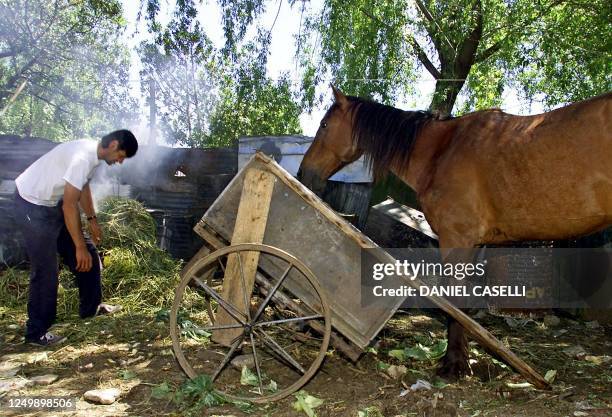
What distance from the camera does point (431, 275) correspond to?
13.7 feet

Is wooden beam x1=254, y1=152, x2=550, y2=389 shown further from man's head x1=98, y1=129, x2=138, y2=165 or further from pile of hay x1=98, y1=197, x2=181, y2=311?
pile of hay x1=98, y1=197, x2=181, y2=311

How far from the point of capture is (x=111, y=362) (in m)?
3.78

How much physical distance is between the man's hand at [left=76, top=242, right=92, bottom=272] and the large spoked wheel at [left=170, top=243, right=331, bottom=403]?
0.98 metres

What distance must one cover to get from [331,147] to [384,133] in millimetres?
497

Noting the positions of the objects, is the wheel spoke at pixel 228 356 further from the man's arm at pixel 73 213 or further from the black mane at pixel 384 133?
the black mane at pixel 384 133

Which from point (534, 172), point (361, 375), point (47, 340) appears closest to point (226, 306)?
point (361, 375)

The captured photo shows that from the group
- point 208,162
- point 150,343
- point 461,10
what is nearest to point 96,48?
point 208,162

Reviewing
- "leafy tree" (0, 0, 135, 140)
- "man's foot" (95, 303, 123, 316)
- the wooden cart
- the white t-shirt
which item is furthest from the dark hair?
"leafy tree" (0, 0, 135, 140)

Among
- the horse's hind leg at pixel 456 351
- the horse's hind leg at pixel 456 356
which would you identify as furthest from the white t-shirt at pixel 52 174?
the horse's hind leg at pixel 456 356

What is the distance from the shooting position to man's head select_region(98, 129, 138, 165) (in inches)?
156

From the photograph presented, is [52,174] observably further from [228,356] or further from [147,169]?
[147,169]

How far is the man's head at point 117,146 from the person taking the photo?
3959mm

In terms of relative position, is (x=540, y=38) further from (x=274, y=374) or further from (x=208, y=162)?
(x=274, y=374)

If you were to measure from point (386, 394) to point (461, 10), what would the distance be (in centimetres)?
704
